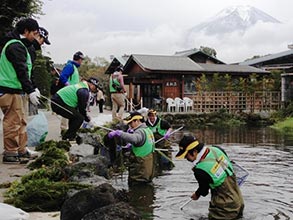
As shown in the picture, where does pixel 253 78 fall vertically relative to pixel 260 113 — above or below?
above

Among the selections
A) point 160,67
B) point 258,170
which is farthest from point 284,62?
point 258,170

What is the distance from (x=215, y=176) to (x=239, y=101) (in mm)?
22367

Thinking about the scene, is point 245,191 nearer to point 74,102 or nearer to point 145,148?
point 145,148

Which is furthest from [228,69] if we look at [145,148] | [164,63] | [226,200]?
[226,200]

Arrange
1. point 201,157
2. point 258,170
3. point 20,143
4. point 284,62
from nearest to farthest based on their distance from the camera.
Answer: point 201,157
point 20,143
point 258,170
point 284,62

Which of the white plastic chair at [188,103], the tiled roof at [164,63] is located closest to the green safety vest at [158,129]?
the white plastic chair at [188,103]

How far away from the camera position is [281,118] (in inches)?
931

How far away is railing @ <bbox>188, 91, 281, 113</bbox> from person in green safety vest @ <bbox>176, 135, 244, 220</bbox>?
2161 cm

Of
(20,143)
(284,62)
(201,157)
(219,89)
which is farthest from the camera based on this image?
(284,62)

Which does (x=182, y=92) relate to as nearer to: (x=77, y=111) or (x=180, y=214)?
(x=77, y=111)

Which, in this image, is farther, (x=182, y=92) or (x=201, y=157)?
(x=182, y=92)

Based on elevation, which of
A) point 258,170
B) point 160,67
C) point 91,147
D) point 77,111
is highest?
point 160,67

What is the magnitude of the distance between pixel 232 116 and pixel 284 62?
1103cm

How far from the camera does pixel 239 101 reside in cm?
2697
